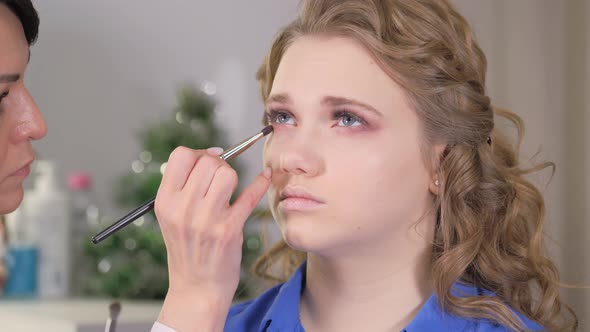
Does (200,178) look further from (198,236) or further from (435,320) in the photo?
(435,320)

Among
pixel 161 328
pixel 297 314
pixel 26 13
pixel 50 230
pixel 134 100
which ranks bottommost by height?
pixel 50 230

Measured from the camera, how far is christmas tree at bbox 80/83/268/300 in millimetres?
1822

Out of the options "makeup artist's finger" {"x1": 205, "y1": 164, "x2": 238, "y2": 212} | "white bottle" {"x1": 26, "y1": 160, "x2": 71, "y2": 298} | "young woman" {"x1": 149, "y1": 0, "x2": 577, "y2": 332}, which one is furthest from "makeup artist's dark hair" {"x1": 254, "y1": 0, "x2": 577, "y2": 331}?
"white bottle" {"x1": 26, "y1": 160, "x2": 71, "y2": 298}

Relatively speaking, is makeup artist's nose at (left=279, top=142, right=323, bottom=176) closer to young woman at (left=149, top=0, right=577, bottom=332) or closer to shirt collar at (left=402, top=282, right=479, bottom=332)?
young woman at (left=149, top=0, right=577, bottom=332)

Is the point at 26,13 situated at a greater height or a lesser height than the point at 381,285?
greater

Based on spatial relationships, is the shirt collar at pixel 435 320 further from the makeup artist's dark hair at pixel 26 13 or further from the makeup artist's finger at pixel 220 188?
the makeup artist's dark hair at pixel 26 13

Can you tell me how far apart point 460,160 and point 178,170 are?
38 cm

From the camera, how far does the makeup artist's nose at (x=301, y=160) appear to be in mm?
969

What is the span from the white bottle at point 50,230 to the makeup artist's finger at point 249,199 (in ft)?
3.81

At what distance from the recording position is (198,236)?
90cm

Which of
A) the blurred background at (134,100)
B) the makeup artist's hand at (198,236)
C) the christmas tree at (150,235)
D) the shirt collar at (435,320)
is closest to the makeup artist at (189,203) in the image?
the makeup artist's hand at (198,236)

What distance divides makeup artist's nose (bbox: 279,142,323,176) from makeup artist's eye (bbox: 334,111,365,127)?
0.05 metres

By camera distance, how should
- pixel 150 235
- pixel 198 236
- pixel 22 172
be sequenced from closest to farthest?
pixel 198 236 → pixel 22 172 → pixel 150 235

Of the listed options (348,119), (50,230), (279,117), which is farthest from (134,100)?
(348,119)
